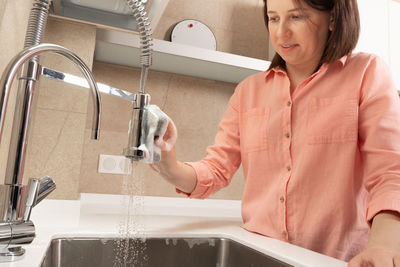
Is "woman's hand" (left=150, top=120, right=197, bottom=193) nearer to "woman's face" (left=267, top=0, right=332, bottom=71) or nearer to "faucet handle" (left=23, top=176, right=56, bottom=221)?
"faucet handle" (left=23, top=176, right=56, bottom=221)

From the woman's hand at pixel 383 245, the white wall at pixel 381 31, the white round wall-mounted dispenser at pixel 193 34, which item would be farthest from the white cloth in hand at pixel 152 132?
the white wall at pixel 381 31

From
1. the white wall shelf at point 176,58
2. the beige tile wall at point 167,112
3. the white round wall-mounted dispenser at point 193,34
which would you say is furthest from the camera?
the white round wall-mounted dispenser at point 193,34

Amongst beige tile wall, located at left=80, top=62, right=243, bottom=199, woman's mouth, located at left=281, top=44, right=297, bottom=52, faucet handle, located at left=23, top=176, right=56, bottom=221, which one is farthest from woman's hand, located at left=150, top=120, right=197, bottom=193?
beige tile wall, located at left=80, top=62, right=243, bottom=199

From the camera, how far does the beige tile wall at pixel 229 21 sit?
5.20 feet

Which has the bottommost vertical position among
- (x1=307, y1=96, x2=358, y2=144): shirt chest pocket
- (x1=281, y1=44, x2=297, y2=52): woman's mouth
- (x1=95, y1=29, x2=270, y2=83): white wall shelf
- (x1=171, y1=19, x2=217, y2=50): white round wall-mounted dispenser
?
(x1=307, y1=96, x2=358, y2=144): shirt chest pocket

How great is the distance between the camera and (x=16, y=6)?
78 centimetres

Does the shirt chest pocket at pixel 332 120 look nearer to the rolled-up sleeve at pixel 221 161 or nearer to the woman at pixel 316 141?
the woman at pixel 316 141

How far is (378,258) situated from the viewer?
0.47 metres

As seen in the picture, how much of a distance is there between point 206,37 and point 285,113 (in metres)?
0.86

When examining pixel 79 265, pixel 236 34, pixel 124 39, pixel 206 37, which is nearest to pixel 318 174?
pixel 79 265

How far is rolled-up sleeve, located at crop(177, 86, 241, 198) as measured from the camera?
0.87 meters

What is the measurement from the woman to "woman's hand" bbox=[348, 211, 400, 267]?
0.08 meters

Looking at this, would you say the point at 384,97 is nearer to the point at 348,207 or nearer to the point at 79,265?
the point at 348,207

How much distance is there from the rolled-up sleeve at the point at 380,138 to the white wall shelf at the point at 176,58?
0.63 metres
